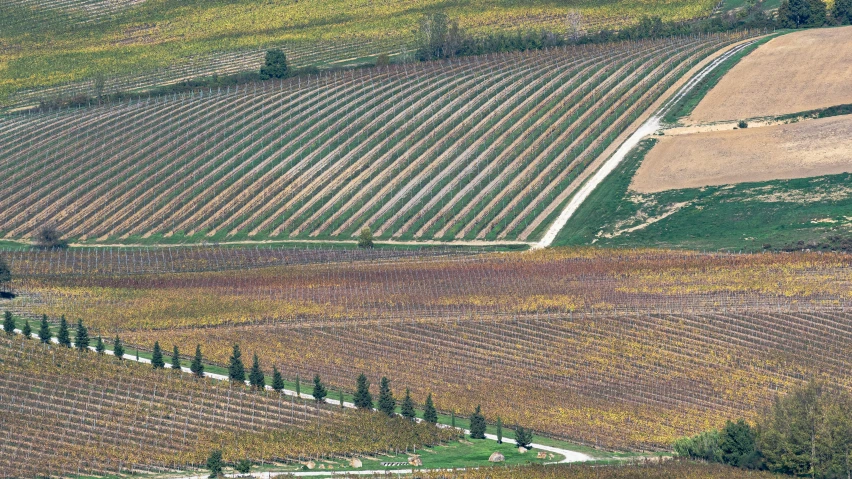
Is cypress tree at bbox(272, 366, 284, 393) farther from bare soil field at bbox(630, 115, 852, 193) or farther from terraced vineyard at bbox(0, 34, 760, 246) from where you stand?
bare soil field at bbox(630, 115, 852, 193)

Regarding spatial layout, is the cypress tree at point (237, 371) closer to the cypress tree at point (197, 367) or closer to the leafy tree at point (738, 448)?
the cypress tree at point (197, 367)

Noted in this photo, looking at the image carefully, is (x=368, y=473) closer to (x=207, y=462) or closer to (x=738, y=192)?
(x=207, y=462)

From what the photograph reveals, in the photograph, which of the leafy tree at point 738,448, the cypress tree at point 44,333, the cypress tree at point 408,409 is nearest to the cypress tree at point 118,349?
the cypress tree at point 44,333

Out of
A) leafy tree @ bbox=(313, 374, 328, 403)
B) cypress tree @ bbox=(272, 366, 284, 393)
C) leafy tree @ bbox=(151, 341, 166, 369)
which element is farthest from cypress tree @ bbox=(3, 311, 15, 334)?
leafy tree @ bbox=(313, 374, 328, 403)

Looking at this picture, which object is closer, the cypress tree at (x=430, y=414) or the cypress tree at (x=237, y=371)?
the cypress tree at (x=430, y=414)

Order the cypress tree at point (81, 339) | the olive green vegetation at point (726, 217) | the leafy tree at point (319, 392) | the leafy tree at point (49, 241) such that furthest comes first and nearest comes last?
the leafy tree at point (49, 241), the olive green vegetation at point (726, 217), the cypress tree at point (81, 339), the leafy tree at point (319, 392)

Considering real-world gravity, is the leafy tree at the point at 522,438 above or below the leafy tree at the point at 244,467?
below
